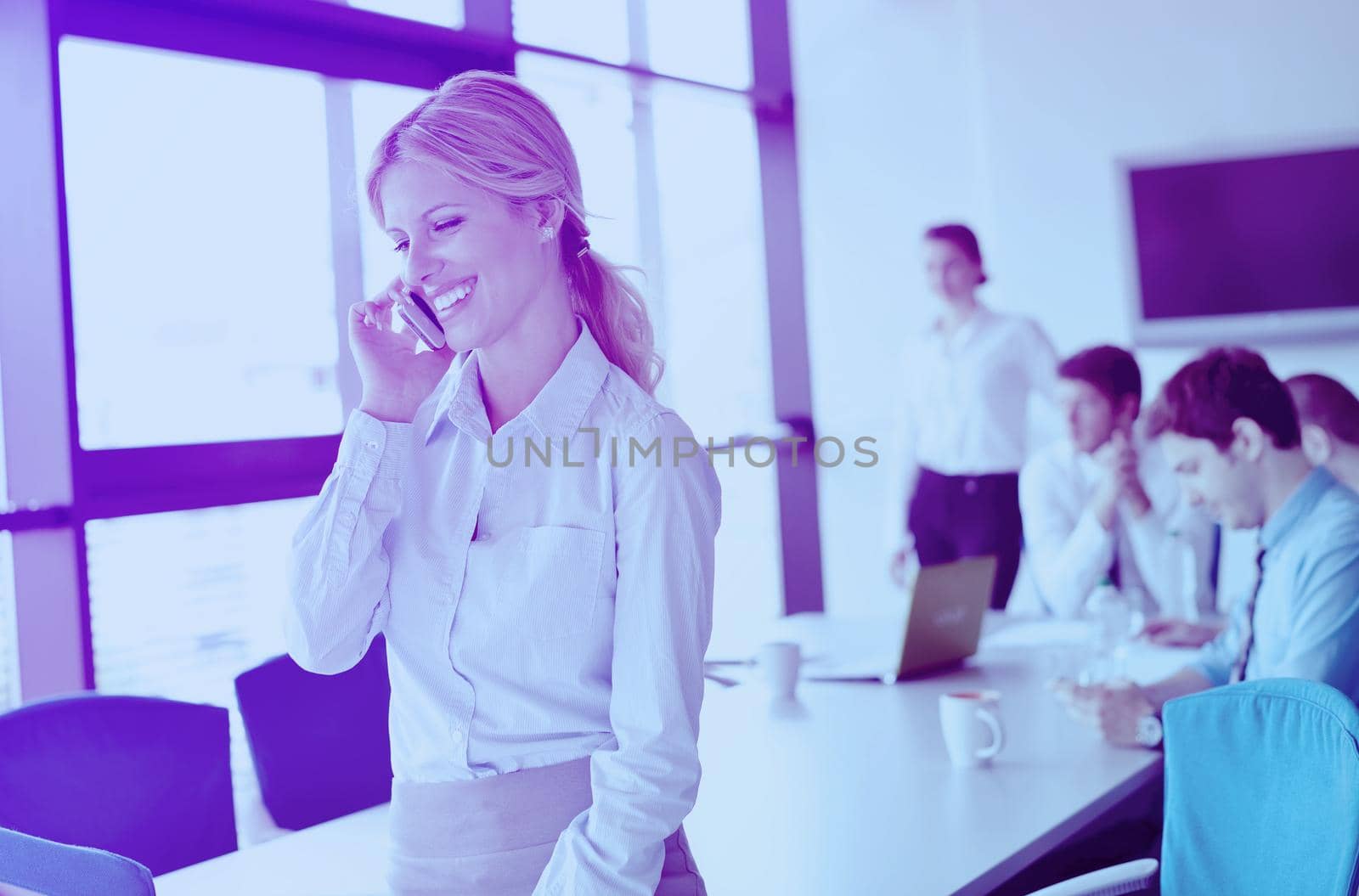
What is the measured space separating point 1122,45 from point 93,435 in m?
4.20

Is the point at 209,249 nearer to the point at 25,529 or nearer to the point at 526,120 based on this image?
the point at 25,529

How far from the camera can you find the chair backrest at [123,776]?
5.61 feet

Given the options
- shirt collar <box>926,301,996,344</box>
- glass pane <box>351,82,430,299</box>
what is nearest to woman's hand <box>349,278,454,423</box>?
glass pane <box>351,82,430,299</box>

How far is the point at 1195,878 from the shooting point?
5.42ft

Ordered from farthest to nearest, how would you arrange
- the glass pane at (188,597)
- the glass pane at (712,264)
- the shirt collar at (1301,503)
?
1. the glass pane at (712,264)
2. the glass pane at (188,597)
3. the shirt collar at (1301,503)

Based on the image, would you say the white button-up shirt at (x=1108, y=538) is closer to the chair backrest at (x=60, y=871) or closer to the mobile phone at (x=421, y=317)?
the mobile phone at (x=421, y=317)

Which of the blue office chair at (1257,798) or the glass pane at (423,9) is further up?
the glass pane at (423,9)

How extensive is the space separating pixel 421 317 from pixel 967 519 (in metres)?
3.40

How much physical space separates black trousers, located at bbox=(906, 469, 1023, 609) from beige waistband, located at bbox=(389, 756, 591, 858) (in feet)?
10.5

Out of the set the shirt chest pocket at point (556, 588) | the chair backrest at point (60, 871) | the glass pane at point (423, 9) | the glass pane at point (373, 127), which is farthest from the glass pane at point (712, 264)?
the chair backrest at point (60, 871)

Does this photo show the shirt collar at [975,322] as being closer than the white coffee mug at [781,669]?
No

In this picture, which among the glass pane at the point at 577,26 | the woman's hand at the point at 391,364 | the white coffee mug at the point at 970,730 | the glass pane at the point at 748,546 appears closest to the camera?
A: the woman's hand at the point at 391,364

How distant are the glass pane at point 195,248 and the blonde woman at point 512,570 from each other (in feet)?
6.06

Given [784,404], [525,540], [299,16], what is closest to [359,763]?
[525,540]
